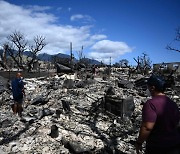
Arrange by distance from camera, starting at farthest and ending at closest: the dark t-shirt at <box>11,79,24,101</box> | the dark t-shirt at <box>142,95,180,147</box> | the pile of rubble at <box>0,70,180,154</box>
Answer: the dark t-shirt at <box>11,79,24,101</box>
the pile of rubble at <box>0,70,180,154</box>
the dark t-shirt at <box>142,95,180,147</box>

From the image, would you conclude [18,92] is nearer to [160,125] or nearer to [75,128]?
[75,128]

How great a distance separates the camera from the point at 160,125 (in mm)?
2484

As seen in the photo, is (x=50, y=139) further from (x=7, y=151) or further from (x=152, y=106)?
(x=152, y=106)

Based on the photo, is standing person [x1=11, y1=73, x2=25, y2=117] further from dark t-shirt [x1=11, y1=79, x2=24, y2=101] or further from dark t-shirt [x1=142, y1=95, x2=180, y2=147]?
dark t-shirt [x1=142, y1=95, x2=180, y2=147]

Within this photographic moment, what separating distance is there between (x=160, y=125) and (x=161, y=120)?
61mm

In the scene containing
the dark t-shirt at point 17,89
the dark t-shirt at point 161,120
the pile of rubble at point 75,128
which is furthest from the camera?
the dark t-shirt at point 17,89

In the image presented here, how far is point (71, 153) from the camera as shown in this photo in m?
5.04

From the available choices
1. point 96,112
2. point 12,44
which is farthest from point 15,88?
point 12,44

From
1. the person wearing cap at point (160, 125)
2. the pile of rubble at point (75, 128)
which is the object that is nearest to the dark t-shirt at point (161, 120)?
the person wearing cap at point (160, 125)

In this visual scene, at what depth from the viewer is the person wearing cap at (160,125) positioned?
242 centimetres

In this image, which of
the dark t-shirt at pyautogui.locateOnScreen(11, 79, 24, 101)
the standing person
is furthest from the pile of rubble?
the dark t-shirt at pyautogui.locateOnScreen(11, 79, 24, 101)

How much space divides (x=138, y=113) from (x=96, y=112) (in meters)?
1.69

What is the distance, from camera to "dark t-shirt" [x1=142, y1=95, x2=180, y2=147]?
2.42m

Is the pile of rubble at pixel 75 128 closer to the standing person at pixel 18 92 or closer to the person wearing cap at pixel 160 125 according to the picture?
the standing person at pixel 18 92
